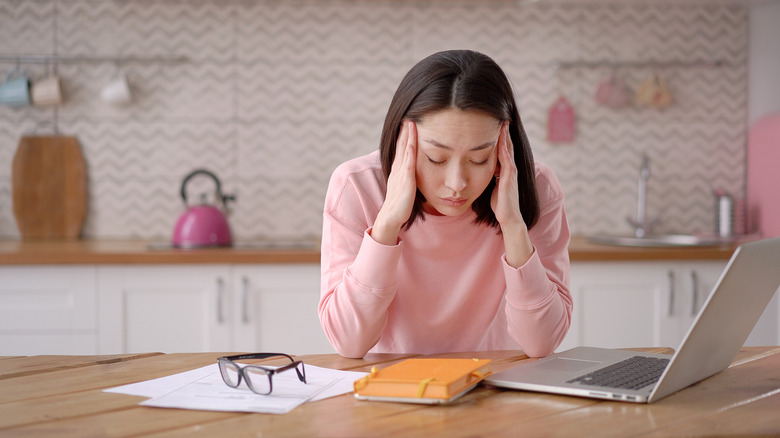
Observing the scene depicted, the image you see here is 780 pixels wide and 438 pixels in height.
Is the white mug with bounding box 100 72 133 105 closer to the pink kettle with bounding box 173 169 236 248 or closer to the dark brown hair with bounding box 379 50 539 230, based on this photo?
the pink kettle with bounding box 173 169 236 248

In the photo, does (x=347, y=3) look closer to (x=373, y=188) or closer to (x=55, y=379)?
(x=373, y=188)

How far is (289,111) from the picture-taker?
3090mm

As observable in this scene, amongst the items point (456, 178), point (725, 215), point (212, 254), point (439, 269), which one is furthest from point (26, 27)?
point (725, 215)

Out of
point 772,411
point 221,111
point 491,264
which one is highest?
point 221,111

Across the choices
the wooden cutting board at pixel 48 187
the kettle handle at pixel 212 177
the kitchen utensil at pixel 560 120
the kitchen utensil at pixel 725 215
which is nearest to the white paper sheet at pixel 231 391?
the kettle handle at pixel 212 177

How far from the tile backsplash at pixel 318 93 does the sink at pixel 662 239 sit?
17cm

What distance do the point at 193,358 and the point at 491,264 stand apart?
621mm

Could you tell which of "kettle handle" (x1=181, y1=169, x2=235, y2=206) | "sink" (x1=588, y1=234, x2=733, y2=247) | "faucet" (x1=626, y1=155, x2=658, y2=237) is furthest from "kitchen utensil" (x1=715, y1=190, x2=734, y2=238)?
"kettle handle" (x1=181, y1=169, x2=235, y2=206)

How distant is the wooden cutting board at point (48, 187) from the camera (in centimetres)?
296

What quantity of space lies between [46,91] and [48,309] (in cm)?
95

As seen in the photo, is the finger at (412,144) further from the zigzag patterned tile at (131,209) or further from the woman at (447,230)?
the zigzag patterned tile at (131,209)

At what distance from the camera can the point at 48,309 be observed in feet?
7.94

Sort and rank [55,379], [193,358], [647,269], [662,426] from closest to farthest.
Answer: [662,426] < [55,379] < [193,358] < [647,269]

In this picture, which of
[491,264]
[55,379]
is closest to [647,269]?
[491,264]
